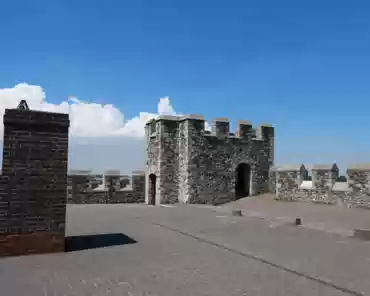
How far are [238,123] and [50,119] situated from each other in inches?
642

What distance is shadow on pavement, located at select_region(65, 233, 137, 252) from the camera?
7867 millimetres

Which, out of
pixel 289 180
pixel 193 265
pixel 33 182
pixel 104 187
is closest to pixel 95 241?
pixel 33 182

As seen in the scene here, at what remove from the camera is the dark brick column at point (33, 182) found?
6.92m

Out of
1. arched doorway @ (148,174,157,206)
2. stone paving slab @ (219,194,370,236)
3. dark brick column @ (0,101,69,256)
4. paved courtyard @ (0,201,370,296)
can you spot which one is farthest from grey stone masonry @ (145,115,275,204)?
dark brick column @ (0,101,69,256)

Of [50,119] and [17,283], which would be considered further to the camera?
[50,119]

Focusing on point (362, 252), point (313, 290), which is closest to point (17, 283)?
point (313, 290)

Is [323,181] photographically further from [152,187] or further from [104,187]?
[104,187]

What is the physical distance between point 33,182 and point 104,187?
1545 centimetres

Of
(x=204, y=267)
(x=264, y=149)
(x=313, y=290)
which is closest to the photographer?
(x=313, y=290)

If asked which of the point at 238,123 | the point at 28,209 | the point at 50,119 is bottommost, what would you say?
the point at 28,209

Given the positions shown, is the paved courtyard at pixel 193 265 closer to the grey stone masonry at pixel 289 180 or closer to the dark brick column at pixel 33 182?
the dark brick column at pixel 33 182

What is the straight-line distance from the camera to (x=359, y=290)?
5078 mm

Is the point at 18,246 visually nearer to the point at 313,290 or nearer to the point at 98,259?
the point at 98,259

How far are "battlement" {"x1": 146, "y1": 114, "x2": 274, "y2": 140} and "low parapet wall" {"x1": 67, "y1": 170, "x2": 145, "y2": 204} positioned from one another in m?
3.21
